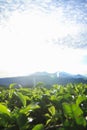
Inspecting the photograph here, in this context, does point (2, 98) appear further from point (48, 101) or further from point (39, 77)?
point (39, 77)

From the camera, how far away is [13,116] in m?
2.42

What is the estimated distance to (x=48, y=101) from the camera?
149 inches

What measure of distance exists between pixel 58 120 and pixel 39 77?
91.1 feet

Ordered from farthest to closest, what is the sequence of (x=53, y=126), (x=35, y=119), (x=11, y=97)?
(x=11, y=97) < (x=35, y=119) < (x=53, y=126)

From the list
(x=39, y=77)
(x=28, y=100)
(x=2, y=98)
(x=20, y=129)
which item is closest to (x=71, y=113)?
(x=20, y=129)

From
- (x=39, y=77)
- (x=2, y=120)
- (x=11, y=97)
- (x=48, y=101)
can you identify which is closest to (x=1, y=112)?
(x=2, y=120)

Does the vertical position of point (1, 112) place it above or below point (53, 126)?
above

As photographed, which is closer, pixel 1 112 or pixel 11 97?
pixel 1 112

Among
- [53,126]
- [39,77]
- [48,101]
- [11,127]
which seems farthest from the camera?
[39,77]

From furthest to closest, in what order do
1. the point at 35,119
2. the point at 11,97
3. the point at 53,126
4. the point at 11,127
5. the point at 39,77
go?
the point at 39,77 < the point at 11,97 < the point at 35,119 < the point at 53,126 < the point at 11,127

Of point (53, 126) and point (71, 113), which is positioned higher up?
point (71, 113)

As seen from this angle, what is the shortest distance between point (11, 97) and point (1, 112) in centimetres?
197

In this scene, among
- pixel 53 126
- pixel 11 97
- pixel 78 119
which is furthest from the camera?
pixel 11 97

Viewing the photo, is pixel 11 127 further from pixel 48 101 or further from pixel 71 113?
pixel 48 101
